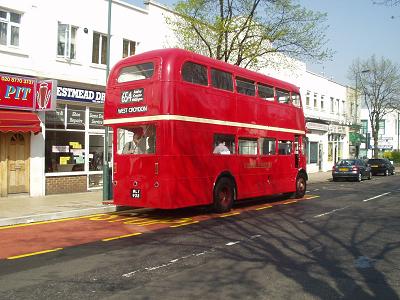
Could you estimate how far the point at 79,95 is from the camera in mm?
18297

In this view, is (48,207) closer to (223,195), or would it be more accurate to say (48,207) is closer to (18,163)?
(18,163)

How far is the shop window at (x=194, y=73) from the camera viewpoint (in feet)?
40.5

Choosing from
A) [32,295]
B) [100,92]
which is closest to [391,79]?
[100,92]

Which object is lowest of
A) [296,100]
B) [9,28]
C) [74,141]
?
[74,141]

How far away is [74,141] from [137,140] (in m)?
6.73

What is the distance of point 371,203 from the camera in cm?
1669

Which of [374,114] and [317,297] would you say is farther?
[374,114]

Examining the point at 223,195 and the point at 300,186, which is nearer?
the point at 223,195

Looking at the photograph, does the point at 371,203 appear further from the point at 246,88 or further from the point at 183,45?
the point at 183,45

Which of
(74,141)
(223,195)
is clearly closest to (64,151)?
(74,141)

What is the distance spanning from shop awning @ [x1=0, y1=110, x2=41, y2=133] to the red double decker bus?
3846 millimetres

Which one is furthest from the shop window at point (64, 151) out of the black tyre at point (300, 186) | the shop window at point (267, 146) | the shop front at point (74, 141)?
the black tyre at point (300, 186)

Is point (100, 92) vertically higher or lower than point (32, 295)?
higher

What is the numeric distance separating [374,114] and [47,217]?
4519 centimetres
